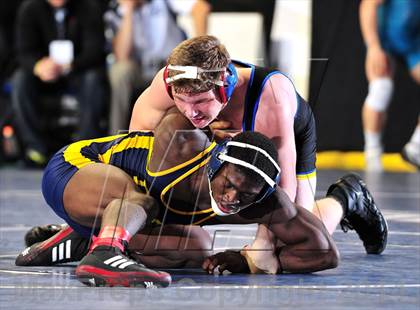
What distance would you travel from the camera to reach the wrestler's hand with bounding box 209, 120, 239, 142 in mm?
4160

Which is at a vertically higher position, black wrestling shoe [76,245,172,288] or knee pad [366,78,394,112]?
black wrestling shoe [76,245,172,288]

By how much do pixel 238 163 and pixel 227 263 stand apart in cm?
54

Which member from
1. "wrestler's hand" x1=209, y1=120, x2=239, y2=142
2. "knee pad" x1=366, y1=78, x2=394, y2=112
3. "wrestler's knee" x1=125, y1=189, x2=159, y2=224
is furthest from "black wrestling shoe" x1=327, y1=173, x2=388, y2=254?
"knee pad" x1=366, y1=78, x2=394, y2=112

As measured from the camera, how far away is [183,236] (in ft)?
14.0

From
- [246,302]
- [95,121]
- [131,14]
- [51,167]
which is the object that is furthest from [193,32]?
[246,302]

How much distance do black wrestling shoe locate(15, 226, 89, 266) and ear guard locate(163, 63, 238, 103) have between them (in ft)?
2.57

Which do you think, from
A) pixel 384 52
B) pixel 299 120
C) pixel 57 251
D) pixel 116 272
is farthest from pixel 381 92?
pixel 116 272

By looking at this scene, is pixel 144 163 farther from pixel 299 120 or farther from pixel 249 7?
pixel 249 7

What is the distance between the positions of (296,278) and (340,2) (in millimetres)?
6495

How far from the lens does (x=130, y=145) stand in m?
4.23

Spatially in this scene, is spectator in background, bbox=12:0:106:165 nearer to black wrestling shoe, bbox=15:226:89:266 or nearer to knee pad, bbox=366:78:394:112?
knee pad, bbox=366:78:394:112

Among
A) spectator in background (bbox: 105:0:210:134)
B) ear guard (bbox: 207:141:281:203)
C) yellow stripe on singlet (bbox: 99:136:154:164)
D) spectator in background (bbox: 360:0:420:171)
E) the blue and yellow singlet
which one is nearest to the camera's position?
ear guard (bbox: 207:141:281:203)

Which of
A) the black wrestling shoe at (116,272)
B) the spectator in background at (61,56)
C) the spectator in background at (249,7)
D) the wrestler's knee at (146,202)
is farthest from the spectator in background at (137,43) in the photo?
the black wrestling shoe at (116,272)

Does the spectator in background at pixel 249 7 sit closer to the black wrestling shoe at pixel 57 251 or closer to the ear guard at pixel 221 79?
the black wrestling shoe at pixel 57 251
